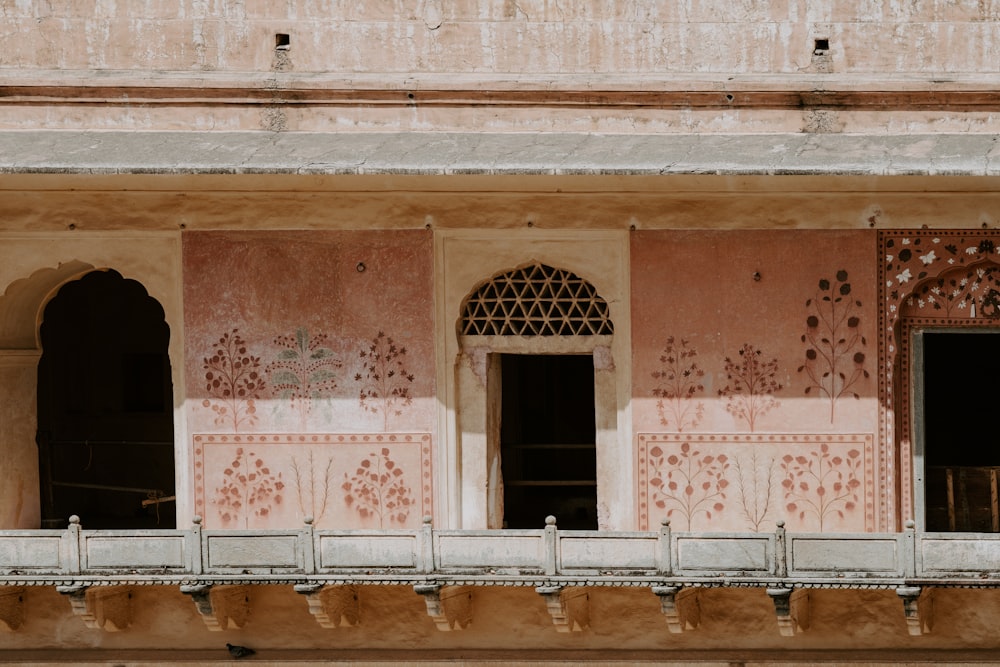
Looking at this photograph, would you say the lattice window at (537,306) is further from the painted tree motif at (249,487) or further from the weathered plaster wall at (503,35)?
the painted tree motif at (249,487)

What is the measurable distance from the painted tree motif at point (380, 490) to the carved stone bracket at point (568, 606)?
98 cm

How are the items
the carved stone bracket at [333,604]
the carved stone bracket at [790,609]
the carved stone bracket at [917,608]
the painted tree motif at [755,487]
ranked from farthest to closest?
the painted tree motif at [755,487], the carved stone bracket at [333,604], the carved stone bracket at [790,609], the carved stone bracket at [917,608]

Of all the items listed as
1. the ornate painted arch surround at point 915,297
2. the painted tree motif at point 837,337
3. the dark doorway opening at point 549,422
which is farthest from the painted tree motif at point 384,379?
the dark doorway opening at point 549,422

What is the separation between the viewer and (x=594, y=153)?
30.2ft

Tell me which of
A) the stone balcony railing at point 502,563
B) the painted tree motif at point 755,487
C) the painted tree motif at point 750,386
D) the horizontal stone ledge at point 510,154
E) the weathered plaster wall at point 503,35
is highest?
the weathered plaster wall at point 503,35

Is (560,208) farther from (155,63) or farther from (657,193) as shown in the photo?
(155,63)

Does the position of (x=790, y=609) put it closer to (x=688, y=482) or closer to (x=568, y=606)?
(x=688, y=482)

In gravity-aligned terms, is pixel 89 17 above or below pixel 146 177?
above

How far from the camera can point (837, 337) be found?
9.75m

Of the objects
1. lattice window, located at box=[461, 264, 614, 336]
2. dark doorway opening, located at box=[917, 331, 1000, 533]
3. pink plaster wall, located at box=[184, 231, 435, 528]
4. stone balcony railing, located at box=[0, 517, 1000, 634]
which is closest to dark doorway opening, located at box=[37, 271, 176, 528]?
Answer: pink plaster wall, located at box=[184, 231, 435, 528]

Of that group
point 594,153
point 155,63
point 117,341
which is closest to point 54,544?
point 155,63

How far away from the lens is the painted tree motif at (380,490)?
1007 centimetres

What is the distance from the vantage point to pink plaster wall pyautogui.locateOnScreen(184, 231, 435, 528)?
1002 centimetres

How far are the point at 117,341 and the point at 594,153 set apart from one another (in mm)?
6484
